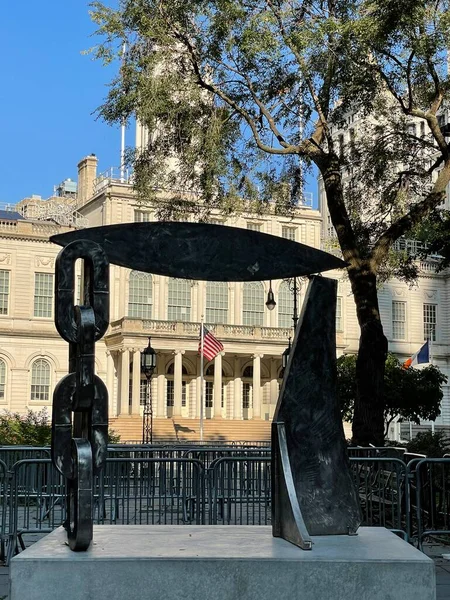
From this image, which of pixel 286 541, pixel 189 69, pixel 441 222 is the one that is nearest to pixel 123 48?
pixel 189 69

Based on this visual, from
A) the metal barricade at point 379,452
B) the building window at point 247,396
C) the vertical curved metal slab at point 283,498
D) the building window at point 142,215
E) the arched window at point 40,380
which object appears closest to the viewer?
the vertical curved metal slab at point 283,498

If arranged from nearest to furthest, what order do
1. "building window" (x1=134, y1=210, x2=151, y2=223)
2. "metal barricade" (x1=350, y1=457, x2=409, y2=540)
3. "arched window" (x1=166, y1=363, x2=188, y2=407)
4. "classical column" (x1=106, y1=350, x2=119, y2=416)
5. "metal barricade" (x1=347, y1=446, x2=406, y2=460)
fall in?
"metal barricade" (x1=350, y1=457, x2=409, y2=540)
"metal barricade" (x1=347, y1=446, x2=406, y2=460)
"classical column" (x1=106, y1=350, x2=119, y2=416)
"arched window" (x1=166, y1=363, x2=188, y2=407)
"building window" (x1=134, y1=210, x2=151, y2=223)

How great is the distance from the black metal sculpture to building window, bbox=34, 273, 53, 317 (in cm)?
4380

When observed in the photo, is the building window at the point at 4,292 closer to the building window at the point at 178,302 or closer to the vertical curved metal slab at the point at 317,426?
the building window at the point at 178,302

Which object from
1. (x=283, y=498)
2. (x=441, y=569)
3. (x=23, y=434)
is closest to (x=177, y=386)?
(x=23, y=434)

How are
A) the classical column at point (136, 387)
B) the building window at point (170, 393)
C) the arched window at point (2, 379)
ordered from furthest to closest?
the building window at point (170, 393) → the arched window at point (2, 379) → the classical column at point (136, 387)

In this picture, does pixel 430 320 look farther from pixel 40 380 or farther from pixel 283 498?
pixel 283 498

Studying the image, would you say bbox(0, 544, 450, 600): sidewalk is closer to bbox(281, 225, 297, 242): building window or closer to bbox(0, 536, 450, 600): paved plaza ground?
bbox(0, 536, 450, 600): paved plaza ground

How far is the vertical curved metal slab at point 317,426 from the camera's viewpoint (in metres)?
5.96

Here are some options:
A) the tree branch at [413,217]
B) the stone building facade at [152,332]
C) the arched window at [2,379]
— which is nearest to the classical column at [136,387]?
the stone building facade at [152,332]

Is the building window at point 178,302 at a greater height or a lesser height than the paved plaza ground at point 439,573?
greater

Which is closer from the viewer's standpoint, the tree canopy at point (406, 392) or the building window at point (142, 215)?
the tree canopy at point (406, 392)

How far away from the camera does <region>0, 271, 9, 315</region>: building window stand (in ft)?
158

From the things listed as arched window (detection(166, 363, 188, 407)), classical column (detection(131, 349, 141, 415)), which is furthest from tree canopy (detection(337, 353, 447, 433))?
arched window (detection(166, 363, 188, 407))
